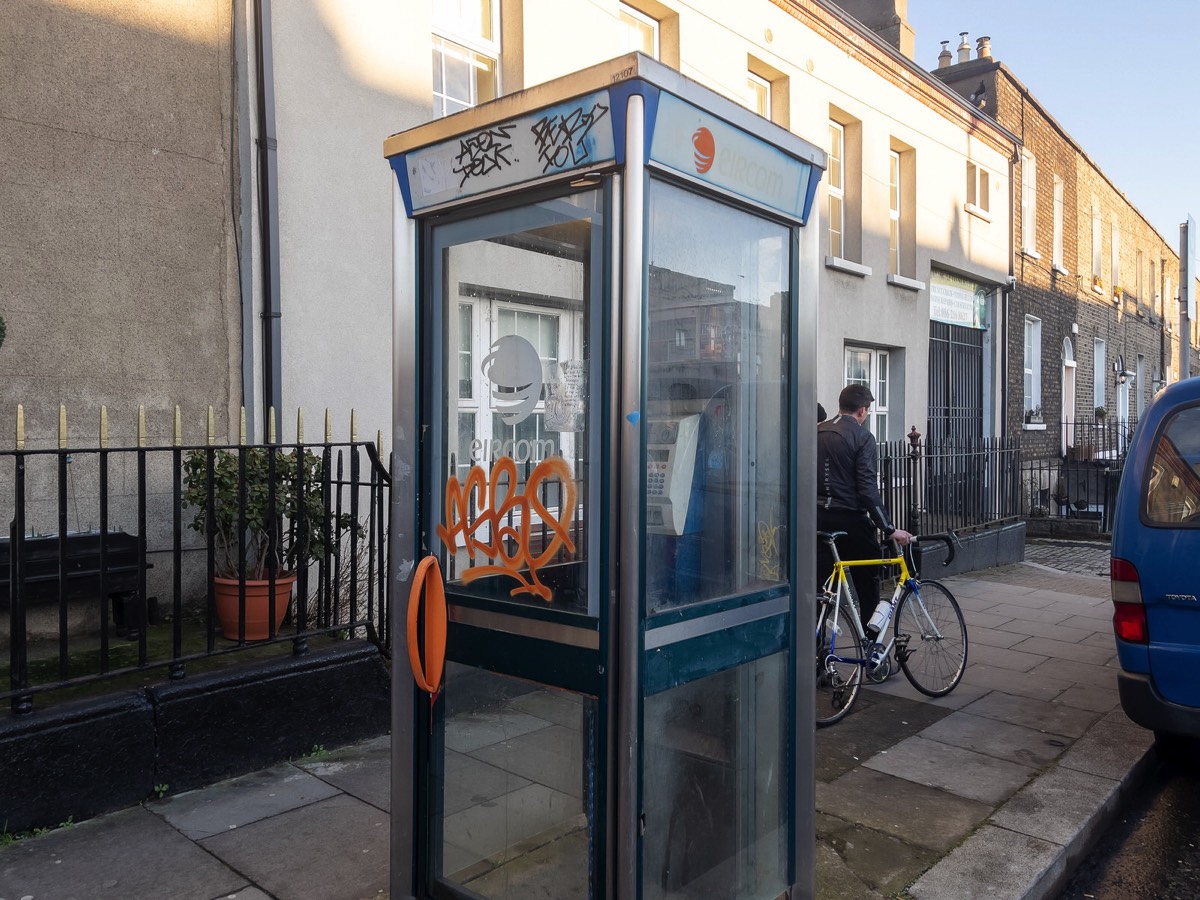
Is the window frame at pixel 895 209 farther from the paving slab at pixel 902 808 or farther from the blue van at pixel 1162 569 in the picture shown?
the paving slab at pixel 902 808

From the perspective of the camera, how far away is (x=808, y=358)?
11.1ft

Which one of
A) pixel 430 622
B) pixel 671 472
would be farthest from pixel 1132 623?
pixel 430 622

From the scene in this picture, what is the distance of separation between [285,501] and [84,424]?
139 centimetres

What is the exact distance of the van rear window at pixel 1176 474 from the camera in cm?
473

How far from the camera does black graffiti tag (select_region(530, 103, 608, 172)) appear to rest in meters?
2.73

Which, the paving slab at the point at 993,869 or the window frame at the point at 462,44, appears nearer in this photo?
the paving slab at the point at 993,869

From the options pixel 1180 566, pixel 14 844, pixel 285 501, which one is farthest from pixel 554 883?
pixel 1180 566

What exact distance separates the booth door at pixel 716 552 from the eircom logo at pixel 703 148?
0.31 feet

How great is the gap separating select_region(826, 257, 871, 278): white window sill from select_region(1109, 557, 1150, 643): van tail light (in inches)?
295

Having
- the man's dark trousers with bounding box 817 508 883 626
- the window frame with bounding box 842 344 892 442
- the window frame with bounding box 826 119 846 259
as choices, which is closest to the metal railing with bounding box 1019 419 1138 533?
the window frame with bounding box 842 344 892 442

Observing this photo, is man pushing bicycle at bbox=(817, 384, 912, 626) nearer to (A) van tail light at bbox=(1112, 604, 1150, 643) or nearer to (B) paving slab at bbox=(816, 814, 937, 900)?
(A) van tail light at bbox=(1112, 604, 1150, 643)

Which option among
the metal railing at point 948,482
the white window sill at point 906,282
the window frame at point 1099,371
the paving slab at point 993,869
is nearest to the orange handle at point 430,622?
the paving slab at point 993,869

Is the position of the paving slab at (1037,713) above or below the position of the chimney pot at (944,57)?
below

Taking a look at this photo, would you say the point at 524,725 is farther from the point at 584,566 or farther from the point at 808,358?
the point at 808,358
